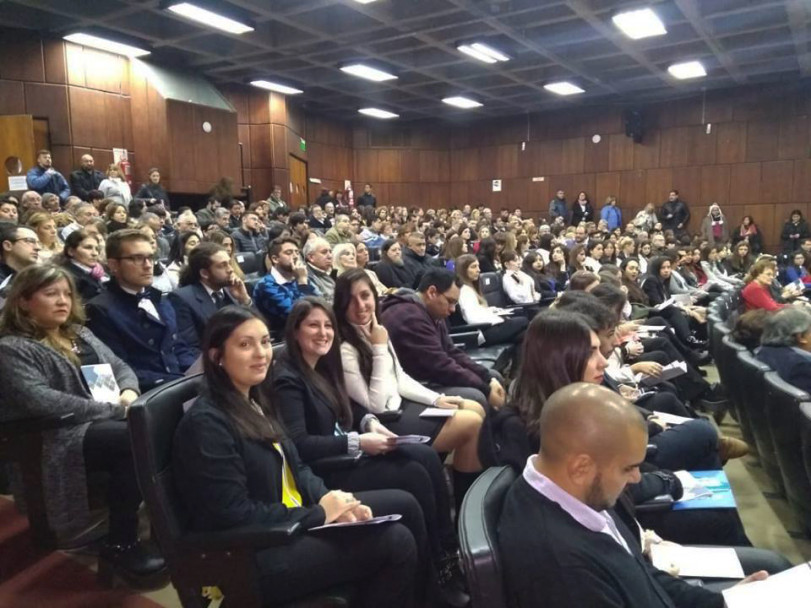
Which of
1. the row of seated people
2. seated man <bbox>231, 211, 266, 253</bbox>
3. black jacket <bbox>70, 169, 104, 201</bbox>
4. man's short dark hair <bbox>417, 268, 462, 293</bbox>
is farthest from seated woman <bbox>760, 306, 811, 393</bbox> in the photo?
black jacket <bbox>70, 169, 104, 201</bbox>

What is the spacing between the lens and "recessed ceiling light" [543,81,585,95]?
11.5 meters

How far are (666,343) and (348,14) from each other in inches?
227

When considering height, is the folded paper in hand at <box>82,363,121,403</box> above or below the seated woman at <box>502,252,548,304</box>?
below

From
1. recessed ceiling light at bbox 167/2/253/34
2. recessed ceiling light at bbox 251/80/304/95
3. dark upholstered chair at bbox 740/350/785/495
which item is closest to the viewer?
dark upholstered chair at bbox 740/350/785/495

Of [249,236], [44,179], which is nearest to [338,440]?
[249,236]

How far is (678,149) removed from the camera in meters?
12.9

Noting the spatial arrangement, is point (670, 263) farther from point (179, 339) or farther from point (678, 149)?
point (678, 149)

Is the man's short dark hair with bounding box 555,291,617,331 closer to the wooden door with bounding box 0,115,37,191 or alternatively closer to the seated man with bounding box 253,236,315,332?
the seated man with bounding box 253,236,315,332

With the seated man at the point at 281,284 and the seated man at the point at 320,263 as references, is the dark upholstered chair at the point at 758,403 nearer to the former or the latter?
the seated man at the point at 281,284

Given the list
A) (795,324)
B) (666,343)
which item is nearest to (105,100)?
(666,343)

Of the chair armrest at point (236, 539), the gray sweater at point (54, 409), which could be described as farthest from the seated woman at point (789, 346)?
the gray sweater at point (54, 409)

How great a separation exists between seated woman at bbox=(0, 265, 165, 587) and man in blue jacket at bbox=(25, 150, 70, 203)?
5927 mm

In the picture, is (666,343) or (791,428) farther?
(666,343)

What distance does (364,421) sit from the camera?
7.69 feet
